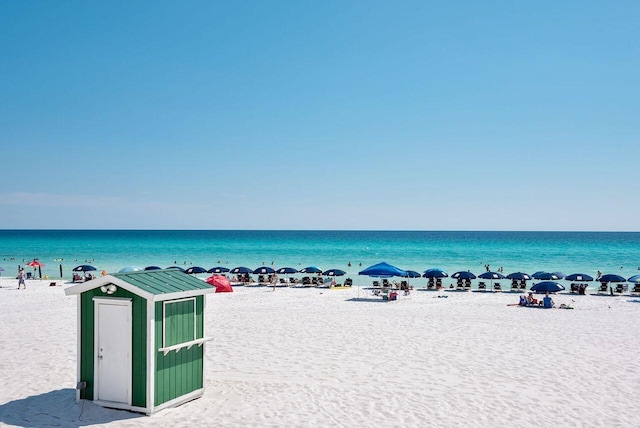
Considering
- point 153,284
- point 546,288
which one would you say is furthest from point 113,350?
point 546,288

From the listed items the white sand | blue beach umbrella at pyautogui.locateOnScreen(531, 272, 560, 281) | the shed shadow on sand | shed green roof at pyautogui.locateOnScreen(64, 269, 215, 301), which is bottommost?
the white sand

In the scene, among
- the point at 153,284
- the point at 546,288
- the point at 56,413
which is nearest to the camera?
the point at 56,413

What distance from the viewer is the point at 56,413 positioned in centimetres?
873

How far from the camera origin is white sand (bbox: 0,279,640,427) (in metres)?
8.73

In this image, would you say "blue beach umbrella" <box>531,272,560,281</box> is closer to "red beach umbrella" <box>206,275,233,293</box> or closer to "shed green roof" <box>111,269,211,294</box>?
"red beach umbrella" <box>206,275,233,293</box>

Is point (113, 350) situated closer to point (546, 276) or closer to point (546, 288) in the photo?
point (546, 288)

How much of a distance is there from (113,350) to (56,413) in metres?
1.39

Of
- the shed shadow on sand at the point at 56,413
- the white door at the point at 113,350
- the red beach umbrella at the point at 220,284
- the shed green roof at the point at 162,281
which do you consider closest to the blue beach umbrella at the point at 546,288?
the red beach umbrella at the point at 220,284

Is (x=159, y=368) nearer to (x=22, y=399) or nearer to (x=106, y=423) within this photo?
(x=106, y=423)

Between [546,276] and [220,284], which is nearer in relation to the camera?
[220,284]

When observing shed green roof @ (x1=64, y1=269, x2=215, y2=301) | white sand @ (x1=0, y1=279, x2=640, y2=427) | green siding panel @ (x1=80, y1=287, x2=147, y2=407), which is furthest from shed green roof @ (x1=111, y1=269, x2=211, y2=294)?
white sand @ (x1=0, y1=279, x2=640, y2=427)

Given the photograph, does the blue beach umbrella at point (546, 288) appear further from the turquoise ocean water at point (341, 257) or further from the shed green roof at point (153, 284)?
the shed green roof at point (153, 284)

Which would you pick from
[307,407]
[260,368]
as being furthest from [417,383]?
[260,368]

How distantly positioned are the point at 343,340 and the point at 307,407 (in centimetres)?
593
